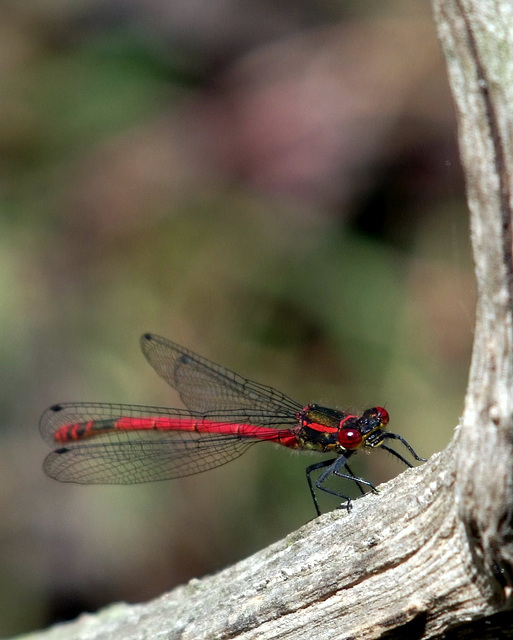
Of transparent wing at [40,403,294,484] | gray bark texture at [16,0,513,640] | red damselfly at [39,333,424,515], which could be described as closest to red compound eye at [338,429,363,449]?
red damselfly at [39,333,424,515]

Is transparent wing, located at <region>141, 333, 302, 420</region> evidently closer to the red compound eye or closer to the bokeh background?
the red compound eye

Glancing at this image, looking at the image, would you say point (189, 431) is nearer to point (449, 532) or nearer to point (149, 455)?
point (149, 455)

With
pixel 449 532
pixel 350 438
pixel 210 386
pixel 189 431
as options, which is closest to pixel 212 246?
pixel 210 386

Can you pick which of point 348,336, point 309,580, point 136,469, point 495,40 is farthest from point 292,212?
point 495,40

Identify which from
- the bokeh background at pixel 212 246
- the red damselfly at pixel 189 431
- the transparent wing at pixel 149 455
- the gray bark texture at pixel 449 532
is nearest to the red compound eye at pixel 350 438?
the red damselfly at pixel 189 431

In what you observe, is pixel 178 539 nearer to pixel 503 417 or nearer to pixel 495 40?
pixel 503 417

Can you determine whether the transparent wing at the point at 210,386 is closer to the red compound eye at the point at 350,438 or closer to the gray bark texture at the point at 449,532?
the red compound eye at the point at 350,438

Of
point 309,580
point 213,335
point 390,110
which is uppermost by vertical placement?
point 390,110
